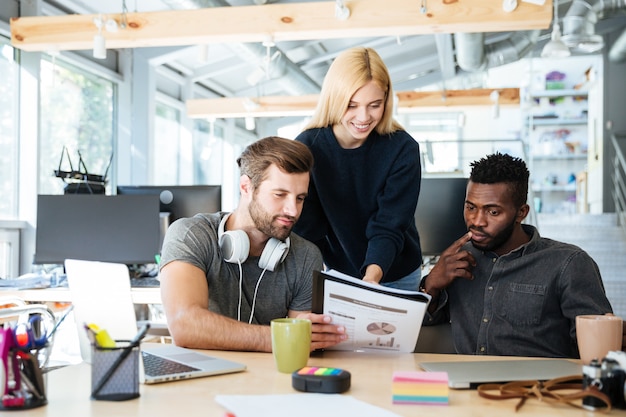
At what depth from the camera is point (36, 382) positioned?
0.98 metres

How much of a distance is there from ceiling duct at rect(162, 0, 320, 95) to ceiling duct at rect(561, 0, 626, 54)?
9.45 ft

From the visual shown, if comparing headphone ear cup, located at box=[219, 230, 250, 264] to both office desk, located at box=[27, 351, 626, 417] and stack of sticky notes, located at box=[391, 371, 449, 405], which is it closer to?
office desk, located at box=[27, 351, 626, 417]

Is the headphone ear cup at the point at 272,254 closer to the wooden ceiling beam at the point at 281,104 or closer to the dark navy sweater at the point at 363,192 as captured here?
the dark navy sweater at the point at 363,192

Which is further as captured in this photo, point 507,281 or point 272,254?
point 507,281

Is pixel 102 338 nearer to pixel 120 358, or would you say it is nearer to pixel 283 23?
pixel 120 358

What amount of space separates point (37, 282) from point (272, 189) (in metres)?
1.81

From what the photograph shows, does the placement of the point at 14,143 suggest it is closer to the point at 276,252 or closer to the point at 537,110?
the point at 276,252

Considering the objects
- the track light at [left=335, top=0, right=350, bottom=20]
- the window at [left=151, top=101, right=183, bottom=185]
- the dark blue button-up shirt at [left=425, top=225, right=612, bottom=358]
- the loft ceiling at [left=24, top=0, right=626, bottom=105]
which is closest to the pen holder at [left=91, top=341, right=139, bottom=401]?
the dark blue button-up shirt at [left=425, top=225, right=612, bottom=358]

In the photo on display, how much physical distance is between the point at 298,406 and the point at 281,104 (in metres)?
6.76

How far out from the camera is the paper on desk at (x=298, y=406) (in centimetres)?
93

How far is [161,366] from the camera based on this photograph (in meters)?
1.19

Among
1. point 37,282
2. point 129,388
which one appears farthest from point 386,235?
point 37,282

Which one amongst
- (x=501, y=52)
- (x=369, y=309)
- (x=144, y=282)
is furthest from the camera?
(x=501, y=52)

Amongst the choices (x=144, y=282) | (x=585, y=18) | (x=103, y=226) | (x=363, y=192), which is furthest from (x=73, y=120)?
(x=585, y=18)
